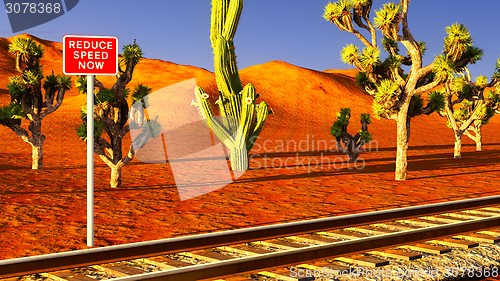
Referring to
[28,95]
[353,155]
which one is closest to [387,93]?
[353,155]

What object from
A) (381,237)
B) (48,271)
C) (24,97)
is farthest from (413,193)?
(24,97)

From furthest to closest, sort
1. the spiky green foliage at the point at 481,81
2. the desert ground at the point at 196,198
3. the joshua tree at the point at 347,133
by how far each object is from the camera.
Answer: the spiky green foliage at the point at 481,81 → the joshua tree at the point at 347,133 → the desert ground at the point at 196,198

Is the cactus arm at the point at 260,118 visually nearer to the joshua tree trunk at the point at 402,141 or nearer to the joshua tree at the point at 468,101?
the joshua tree trunk at the point at 402,141

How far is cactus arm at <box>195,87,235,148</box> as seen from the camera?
2227cm

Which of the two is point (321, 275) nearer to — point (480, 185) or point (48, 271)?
point (48, 271)

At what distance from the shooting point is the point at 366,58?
19.7m

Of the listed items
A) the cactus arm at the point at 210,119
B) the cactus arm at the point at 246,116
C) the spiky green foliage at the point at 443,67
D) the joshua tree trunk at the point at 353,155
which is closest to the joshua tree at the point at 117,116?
the cactus arm at the point at 210,119

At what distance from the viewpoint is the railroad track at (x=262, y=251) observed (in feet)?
22.0

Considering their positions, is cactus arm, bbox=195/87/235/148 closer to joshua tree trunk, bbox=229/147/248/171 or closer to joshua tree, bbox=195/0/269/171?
joshua tree, bbox=195/0/269/171

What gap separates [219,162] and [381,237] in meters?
19.8

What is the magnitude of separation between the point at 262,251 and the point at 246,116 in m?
14.5

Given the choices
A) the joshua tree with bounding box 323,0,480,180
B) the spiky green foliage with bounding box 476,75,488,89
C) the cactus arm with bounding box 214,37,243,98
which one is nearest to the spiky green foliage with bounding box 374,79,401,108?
the joshua tree with bounding box 323,0,480,180

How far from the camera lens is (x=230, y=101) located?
2241 cm

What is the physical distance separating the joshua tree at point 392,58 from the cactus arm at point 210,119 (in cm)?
568
